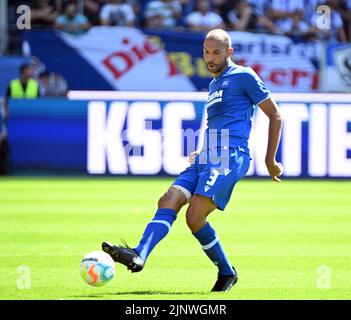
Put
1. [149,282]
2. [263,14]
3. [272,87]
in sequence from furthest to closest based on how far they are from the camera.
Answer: [263,14] < [272,87] < [149,282]

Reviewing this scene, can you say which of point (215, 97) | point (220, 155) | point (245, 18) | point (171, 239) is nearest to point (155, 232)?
point (220, 155)

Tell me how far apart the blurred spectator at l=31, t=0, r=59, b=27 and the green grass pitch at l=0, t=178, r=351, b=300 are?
4741 millimetres

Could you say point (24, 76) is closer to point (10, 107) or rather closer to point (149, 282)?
point (10, 107)

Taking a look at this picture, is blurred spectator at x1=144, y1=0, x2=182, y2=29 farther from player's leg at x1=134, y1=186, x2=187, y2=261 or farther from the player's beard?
player's leg at x1=134, y1=186, x2=187, y2=261

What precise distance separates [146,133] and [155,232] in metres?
12.0

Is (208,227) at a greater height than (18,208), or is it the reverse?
(208,227)

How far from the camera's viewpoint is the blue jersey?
8695mm

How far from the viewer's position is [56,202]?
639 inches

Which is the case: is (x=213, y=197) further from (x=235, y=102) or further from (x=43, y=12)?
(x=43, y=12)

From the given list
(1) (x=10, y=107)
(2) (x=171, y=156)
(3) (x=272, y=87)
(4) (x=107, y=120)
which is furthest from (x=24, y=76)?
(3) (x=272, y=87)

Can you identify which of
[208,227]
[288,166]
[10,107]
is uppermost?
[208,227]

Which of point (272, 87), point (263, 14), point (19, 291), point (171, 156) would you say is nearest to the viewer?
point (19, 291)

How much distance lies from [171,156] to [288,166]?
2.55 metres

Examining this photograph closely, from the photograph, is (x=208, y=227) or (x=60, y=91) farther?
(x=60, y=91)
